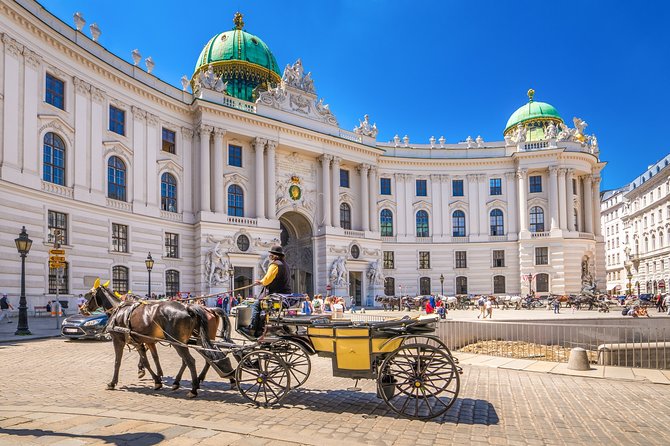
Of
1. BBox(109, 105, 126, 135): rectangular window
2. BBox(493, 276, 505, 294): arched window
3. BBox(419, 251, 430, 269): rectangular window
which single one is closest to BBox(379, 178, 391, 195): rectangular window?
BBox(419, 251, 430, 269): rectangular window

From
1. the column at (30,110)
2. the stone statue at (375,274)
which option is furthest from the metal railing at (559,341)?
the stone statue at (375,274)

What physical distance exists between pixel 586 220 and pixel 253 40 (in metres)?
41.1

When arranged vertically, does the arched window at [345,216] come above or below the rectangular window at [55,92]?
below

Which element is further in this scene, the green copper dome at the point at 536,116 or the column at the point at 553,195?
the green copper dome at the point at 536,116

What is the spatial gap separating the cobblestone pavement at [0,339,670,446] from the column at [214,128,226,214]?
29710mm

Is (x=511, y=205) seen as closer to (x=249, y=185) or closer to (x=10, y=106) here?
(x=249, y=185)

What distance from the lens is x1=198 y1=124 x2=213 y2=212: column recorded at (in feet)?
131

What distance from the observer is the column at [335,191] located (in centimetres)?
4841

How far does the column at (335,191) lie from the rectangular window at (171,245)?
15.1 metres

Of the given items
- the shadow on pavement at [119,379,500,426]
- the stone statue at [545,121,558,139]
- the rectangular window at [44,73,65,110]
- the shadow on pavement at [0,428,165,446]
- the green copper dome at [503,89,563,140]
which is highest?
the green copper dome at [503,89,563,140]

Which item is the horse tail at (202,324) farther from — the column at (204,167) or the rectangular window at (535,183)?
the rectangular window at (535,183)

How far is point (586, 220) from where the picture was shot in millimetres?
58750

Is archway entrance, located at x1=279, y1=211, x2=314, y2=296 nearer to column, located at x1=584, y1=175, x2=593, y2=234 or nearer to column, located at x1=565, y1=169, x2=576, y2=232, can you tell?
column, located at x1=565, y1=169, x2=576, y2=232

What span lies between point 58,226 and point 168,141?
1212cm
